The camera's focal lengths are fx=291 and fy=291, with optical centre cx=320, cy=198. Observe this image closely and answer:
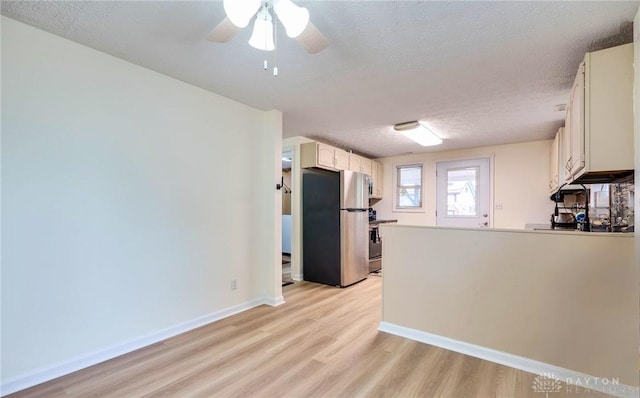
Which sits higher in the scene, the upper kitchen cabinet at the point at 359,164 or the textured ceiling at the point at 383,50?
the textured ceiling at the point at 383,50

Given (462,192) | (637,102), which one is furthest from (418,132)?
(637,102)

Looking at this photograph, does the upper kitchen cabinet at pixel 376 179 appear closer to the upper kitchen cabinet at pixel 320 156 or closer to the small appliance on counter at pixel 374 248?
the small appliance on counter at pixel 374 248

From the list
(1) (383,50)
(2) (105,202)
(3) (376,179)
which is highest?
(1) (383,50)

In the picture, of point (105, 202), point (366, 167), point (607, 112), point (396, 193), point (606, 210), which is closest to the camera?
point (607, 112)

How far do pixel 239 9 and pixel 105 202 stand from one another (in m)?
1.76

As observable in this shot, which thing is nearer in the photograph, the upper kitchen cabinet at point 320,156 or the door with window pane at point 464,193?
the upper kitchen cabinet at point 320,156

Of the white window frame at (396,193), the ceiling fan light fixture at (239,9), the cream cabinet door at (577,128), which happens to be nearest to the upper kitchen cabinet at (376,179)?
the white window frame at (396,193)

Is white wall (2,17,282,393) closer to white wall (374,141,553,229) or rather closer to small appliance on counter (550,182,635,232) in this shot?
small appliance on counter (550,182,635,232)

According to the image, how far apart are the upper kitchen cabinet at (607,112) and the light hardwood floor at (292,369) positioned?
1481mm

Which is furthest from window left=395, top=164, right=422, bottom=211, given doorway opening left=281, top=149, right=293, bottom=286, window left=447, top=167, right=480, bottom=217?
doorway opening left=281, top=149, right=293, bottom=286

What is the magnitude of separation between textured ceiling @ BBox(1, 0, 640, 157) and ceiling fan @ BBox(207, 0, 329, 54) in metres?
0.20

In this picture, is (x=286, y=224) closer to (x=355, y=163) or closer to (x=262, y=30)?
(x=355, y=163)

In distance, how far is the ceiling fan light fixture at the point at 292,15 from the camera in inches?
54.3

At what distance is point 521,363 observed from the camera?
6.86ft
